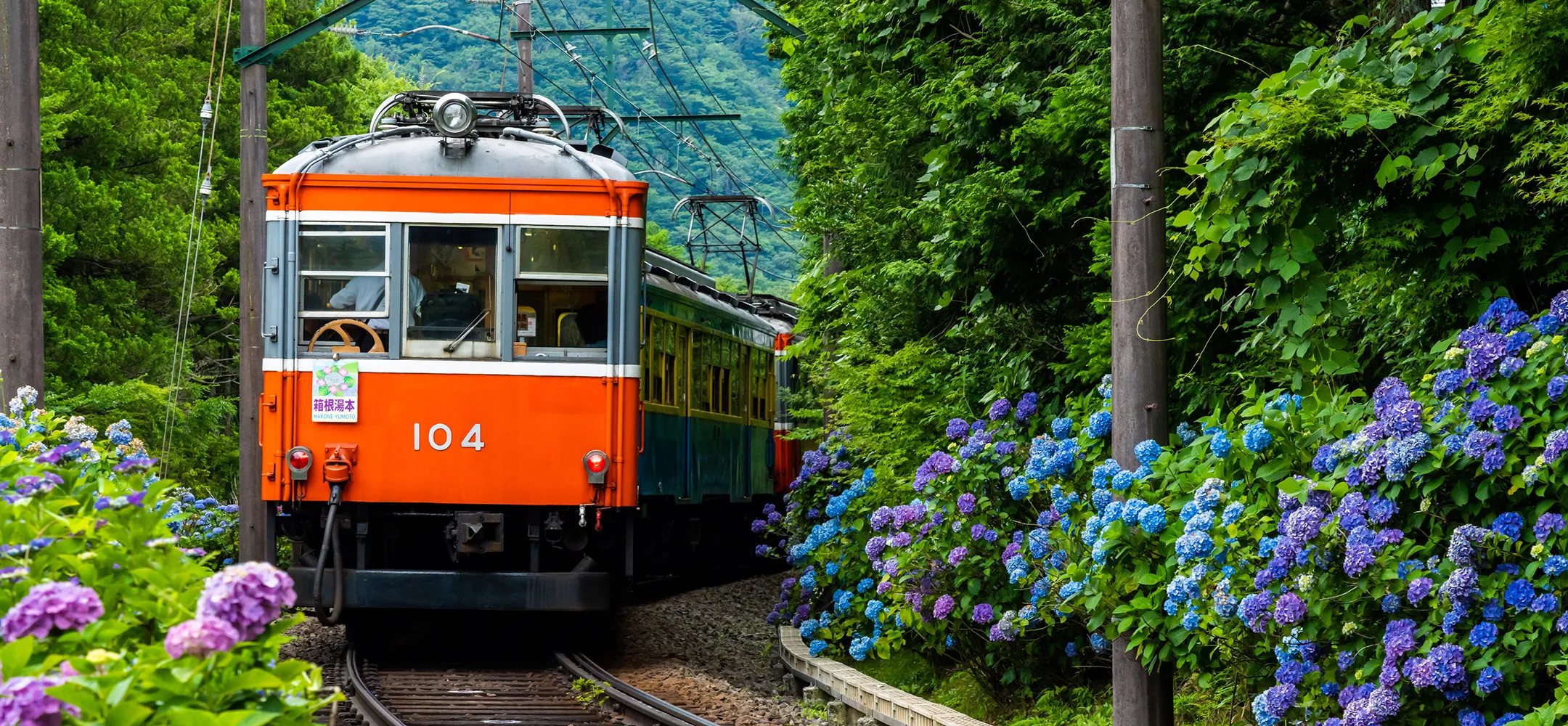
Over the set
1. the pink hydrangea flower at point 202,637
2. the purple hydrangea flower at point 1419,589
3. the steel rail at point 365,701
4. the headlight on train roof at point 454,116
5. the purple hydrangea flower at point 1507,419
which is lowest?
the steel rail at point 365,701

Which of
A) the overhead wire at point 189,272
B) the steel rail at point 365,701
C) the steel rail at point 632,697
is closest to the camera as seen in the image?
the steel rail at point 365,701

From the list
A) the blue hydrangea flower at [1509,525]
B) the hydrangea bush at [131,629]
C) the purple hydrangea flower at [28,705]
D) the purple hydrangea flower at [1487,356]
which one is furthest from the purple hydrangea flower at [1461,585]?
the purple hydrangea flower at [28,705]

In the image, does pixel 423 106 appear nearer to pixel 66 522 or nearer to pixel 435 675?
pixel 435 675

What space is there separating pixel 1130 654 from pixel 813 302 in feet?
25.1

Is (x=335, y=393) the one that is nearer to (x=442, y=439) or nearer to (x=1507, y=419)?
(x=442, y=439)

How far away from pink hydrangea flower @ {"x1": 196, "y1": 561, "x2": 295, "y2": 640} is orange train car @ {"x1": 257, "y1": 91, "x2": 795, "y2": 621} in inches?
283

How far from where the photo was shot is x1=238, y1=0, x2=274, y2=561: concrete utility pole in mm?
13008

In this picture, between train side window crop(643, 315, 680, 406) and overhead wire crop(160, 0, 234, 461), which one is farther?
overhead wire crop(160, 0, 234, 461)

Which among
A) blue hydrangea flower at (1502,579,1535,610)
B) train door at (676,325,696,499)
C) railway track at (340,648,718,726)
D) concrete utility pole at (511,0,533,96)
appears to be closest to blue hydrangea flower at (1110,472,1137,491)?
blue hydrangea flower at (1502,579,1535,610)

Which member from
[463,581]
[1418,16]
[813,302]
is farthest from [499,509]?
[1418,16]

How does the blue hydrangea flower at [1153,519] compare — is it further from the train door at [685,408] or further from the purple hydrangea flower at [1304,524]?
the train door at [685,408]

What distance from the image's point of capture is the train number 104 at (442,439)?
992cm

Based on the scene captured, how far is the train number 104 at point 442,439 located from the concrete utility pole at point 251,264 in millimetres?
3660

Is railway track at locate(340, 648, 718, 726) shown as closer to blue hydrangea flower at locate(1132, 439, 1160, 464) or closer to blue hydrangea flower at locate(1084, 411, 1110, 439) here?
blue hydrangea flower at locate(1084, 411, 1110, 439)
